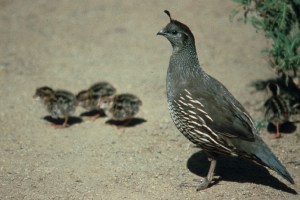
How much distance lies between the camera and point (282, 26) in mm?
7863

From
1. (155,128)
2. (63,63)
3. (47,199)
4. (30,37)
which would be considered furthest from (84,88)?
(47,199)

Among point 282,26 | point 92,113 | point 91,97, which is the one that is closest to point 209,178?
point 282,26

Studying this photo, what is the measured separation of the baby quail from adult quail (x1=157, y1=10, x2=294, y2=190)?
1435mm

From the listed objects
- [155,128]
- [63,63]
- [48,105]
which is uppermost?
[63,63]

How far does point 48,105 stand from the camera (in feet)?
27.7

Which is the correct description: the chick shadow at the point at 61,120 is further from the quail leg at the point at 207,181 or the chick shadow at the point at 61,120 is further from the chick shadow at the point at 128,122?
the quail leg at the point at 207,181

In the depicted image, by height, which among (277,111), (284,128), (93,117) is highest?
(93,117)

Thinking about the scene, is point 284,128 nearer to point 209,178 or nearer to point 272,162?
point 209,178

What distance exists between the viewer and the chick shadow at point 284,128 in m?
8.28

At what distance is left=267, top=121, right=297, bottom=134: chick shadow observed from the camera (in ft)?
27.2

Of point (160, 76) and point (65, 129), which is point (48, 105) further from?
point (160, 76)

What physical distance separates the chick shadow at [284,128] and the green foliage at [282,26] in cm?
76

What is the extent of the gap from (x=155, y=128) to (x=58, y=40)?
4005 mm

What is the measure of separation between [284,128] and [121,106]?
2.46 meters
